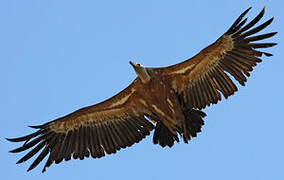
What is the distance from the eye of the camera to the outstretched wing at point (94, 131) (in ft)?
47.9

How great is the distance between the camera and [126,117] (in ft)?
48.9

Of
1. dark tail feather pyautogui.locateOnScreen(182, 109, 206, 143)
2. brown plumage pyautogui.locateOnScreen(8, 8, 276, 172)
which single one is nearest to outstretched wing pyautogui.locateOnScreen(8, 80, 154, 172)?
brown plumage pyautogui.locateOnScreen(8, 8, 276, 172)

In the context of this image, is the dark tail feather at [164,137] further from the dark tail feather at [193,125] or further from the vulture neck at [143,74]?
the vulture neck at [143,74]

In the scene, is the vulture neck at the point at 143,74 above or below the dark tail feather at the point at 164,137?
above

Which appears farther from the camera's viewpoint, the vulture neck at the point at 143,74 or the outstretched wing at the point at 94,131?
the outstretched wing at the point at 94,131

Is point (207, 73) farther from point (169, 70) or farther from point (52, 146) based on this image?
point (52, 146)

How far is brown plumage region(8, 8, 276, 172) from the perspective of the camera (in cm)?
1386

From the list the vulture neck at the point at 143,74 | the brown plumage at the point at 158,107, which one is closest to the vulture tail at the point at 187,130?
the brown plumage at the point at 158,107

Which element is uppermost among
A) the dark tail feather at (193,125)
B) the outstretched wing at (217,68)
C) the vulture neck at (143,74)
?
the vulture neck at (143,74)

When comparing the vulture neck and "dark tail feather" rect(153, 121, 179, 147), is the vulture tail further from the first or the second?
the vulture neck

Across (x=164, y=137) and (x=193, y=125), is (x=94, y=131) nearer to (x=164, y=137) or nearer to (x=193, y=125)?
(x=164, y=137)

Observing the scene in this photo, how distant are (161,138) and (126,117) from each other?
1.04 meters

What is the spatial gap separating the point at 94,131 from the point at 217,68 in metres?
3.08

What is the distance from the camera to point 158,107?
1418 centimetres
